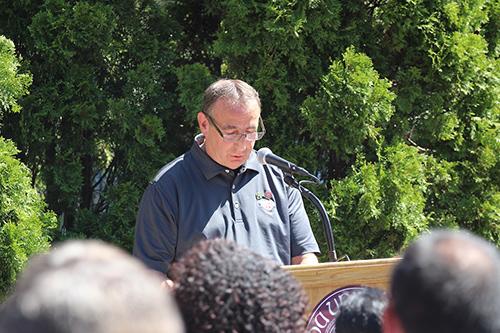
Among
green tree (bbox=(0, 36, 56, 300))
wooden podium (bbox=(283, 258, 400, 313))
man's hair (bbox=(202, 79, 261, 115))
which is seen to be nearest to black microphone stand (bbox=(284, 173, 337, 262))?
wooden podium (bbox=(283, 258, 400, 313))

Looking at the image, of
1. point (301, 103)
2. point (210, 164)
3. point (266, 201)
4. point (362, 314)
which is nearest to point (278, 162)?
point (266, 201)

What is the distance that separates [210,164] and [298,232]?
0.61 meters

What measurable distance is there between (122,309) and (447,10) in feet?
17.9

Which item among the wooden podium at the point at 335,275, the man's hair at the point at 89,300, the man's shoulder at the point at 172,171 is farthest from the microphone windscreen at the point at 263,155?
the man's hair at the point at 89,300

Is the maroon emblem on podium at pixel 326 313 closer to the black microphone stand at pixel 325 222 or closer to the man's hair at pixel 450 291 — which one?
the black microphone stand at pixel 325 222

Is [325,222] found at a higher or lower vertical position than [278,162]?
lower

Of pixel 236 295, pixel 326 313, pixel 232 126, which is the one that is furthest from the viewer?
pixel 232 126

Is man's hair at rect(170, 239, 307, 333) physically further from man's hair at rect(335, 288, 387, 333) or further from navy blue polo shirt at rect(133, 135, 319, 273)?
navy blue polo shirt at rect(133, 135, 319, 273)

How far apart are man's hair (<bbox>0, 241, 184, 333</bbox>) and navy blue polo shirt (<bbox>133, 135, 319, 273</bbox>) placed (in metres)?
2.56

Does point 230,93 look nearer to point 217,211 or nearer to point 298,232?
point 217,211

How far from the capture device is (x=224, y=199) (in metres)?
4.32

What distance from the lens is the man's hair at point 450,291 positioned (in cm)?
171

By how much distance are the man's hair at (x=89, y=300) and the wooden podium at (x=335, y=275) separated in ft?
7.36

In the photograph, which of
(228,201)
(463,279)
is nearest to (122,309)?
(463,279)
